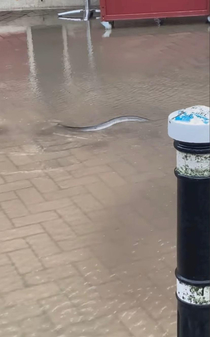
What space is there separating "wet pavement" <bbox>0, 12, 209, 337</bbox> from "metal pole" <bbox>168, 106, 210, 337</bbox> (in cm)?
79

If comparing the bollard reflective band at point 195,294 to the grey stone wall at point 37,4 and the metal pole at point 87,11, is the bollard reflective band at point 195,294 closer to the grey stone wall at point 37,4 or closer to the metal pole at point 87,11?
the metal pole at point 87,11

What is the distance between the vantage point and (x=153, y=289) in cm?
298

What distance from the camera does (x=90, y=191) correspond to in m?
3.99

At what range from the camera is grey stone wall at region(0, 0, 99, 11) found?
10.9 metres

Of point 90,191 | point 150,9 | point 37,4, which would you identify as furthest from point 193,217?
point 37,4

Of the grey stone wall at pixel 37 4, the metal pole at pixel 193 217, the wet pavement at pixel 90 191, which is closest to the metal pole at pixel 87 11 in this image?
the grey stone wall at pixel 37 4

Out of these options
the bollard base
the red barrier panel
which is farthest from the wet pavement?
the red barrier panel

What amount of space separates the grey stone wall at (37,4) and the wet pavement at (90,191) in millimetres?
3482

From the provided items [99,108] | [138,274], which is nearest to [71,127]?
[99,108]

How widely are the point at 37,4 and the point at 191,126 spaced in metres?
9.90

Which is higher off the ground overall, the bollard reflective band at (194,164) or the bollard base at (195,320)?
the bollard reflective band at (194,164)

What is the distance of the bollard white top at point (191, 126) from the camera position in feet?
5.51

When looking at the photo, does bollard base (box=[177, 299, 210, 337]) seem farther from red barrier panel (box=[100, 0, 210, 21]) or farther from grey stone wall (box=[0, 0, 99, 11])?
grey stone wall (box=[0, 0, 99, 11])

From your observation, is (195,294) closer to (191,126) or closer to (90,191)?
(191,126)
